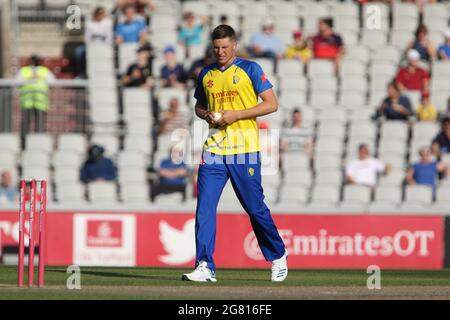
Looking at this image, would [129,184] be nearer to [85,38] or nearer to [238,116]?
[85,38]

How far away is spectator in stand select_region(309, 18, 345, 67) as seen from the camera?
67.3ft

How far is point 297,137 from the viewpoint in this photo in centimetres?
1888

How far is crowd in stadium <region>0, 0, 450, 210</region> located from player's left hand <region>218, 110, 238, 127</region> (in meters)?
7.75

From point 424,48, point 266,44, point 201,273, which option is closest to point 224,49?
point 201,273

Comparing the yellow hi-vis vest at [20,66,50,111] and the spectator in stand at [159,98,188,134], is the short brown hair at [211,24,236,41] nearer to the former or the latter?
the spectator in stand at [159,98,188,134]

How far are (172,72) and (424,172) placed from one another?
166 inches

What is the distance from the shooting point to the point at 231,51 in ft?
34.3

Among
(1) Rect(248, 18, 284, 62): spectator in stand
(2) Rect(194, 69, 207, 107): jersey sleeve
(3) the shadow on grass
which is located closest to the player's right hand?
(2) Rect(194, 69, 207, 107): jersey sleeve

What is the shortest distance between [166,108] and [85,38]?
2516 millimetres

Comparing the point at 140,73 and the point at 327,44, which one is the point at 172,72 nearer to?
the point at 140,73

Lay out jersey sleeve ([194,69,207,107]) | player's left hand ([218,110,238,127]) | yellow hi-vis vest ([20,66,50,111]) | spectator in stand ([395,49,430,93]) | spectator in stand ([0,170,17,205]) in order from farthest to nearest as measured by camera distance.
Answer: spectator in stand ([395,49,430,93]), yellow hi-vis vest ([20,66,50,111]), spectator in stand ([0,170,17,205]), jersey sleeve ([194,69,207,107]), player's left hand ([218,110,238,127])

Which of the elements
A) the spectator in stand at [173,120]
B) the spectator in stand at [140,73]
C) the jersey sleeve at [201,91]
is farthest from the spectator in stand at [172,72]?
the jersey sleeve at [201,91]

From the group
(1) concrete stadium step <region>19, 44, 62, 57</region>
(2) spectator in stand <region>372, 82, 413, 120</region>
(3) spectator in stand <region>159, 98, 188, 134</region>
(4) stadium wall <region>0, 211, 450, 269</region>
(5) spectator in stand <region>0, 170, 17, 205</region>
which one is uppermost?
(1) concrete stadium step <region>19, 44, 62, 57</region>
